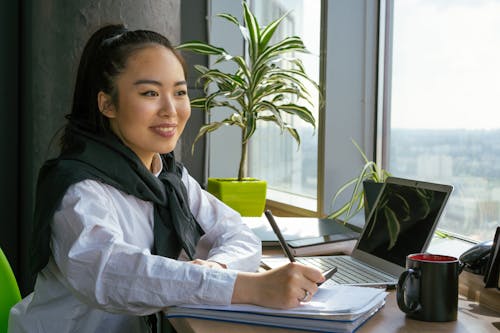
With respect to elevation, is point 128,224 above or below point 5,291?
above

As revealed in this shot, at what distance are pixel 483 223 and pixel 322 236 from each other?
19.9 inches

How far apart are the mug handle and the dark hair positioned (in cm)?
70

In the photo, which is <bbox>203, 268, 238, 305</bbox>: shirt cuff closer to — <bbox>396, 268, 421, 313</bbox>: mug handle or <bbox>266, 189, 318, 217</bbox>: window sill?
<bbox>396, 268, 421, 313</bbox>: mug handle

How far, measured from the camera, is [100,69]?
142 cm

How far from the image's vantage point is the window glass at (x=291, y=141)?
2.74m

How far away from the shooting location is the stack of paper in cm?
101

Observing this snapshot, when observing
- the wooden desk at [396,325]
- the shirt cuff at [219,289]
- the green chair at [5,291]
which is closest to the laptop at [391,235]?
the wooden desk at [396,325]

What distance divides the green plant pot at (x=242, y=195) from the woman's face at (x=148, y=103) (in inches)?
38.5

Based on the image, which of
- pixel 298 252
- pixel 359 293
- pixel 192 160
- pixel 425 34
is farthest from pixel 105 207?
pixel 192 160

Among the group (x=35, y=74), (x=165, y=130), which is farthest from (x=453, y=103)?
(x=35, y=74)

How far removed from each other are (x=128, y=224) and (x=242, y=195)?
3.44 feet

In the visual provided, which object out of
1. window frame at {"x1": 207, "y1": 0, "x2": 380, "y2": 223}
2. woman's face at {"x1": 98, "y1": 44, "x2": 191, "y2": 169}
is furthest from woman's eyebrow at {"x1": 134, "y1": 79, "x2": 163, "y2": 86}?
window frame at {"x1": 207, "y1": 0, "x2": 380, "y2": 223}

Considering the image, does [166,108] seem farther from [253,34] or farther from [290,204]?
[290,204]

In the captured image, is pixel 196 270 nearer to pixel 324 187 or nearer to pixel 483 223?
pixel 483 223
